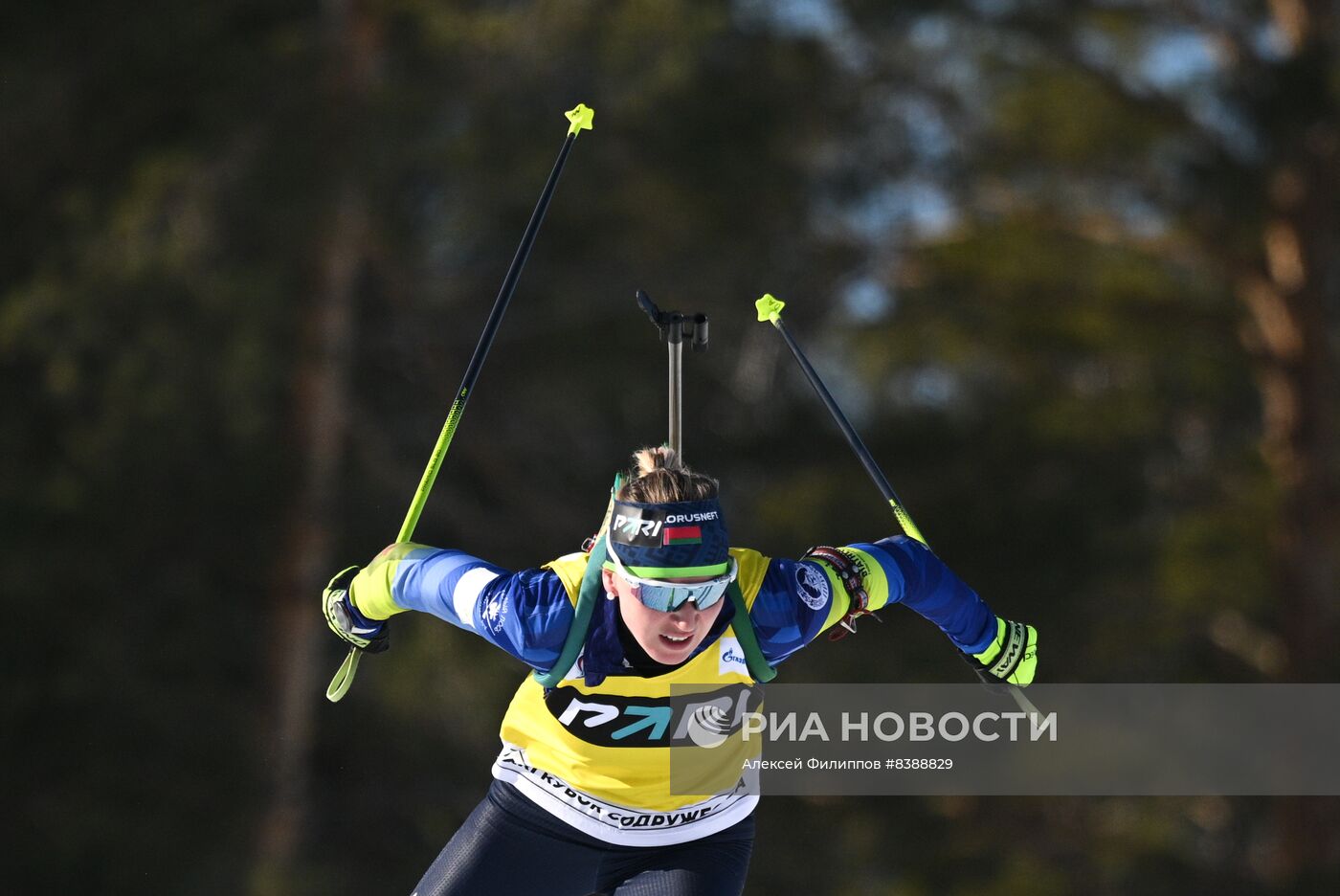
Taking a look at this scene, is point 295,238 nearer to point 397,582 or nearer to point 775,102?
point 775,102

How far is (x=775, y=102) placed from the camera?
12773 mm

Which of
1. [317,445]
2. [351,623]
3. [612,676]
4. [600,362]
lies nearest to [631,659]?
[612,676]

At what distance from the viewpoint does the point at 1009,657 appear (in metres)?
4.71

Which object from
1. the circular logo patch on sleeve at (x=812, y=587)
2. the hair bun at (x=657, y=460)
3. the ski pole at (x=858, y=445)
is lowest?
the circular logo patch on sleeve at (x=812, y=587)

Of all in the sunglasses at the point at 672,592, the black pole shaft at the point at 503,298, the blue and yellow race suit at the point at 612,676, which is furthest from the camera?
the black pole shaft at the point at 503,298

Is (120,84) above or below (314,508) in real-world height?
above

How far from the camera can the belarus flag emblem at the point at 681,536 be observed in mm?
4023

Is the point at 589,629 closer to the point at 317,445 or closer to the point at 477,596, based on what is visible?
the point at 477,596

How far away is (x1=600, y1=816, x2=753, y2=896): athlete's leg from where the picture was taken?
13.8ft

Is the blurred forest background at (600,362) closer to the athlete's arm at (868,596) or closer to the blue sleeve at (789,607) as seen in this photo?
the athlete's arm at (868,596)

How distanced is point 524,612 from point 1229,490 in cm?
1198

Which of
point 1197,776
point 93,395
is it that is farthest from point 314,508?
point 1197,776

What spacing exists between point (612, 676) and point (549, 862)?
0.48 meters

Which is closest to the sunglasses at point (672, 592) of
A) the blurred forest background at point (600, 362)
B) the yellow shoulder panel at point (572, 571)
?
the yellow shoulder panel at point (572, 571)
